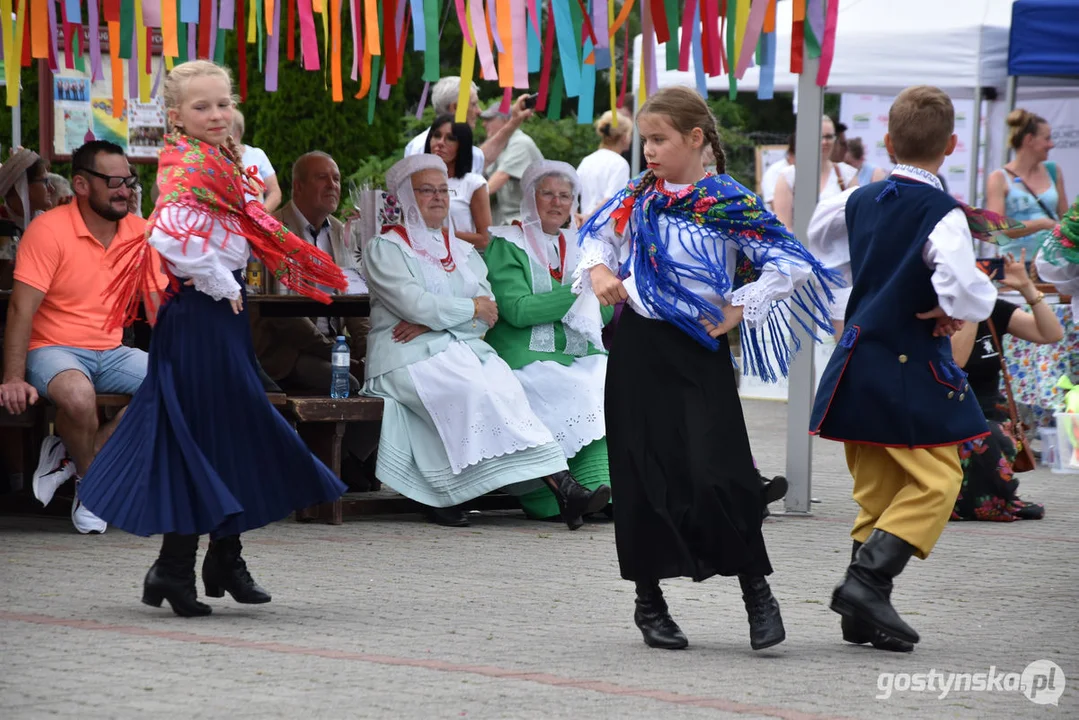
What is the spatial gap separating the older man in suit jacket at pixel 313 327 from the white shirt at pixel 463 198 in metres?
0.68

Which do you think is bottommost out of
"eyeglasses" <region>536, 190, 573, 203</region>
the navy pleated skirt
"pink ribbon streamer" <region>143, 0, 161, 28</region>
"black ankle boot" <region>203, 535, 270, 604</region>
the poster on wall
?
"black ankle boot" <region>203, 535, 270, 604</region>

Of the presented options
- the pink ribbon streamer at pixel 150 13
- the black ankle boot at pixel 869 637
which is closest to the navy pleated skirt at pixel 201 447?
the black ankle boot at pixel 869 637

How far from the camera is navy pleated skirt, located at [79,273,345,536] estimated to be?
204 inches

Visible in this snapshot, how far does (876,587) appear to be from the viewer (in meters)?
4.81

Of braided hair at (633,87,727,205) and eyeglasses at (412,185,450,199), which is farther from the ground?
braided hair at (633,87,727,205)

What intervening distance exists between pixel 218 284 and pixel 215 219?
0.69ft

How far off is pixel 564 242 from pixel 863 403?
3458mm

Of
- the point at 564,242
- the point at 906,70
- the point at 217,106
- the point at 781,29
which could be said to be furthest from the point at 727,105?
the point at 217,106

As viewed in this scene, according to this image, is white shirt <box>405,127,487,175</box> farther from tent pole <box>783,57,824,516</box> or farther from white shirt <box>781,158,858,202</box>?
white shirt <box>781,158,858,202</box>

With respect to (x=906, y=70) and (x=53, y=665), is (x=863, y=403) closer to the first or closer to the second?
(x=53, y=665)

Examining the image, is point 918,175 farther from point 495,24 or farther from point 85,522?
point 85,522

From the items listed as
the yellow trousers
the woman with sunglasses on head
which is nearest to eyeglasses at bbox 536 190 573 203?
the woman with sunglasses on head

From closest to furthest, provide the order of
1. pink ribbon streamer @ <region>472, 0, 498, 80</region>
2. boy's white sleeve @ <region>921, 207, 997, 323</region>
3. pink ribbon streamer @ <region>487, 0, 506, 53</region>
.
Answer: boy's white sleeve @ <region>921, 207, 997, 323</region> < pink ribbon streamer @ <region>472, 0, 498, 80</region> < pink ribbon streamer @ <region>487, 0, 506, 53</region>

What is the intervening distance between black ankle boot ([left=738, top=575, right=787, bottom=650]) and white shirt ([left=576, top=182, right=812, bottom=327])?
76 cm
